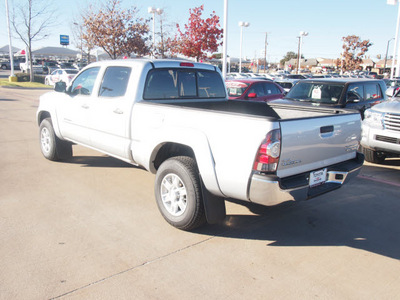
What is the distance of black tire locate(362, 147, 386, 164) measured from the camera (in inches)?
292

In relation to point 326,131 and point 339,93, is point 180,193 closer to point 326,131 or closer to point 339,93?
point 326,131

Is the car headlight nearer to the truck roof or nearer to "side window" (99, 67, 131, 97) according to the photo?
the truck roof

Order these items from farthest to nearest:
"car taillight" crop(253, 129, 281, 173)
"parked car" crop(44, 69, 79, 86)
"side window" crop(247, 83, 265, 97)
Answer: "parked car" crop(44, 69, 79, 86)
"side window" crop(247, 83, 265, 97)
"car taillight" crop(253, 129, 281, 173)

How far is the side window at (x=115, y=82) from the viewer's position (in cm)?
489

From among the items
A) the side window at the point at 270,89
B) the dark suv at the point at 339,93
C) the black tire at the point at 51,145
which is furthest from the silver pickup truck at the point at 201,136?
the side window at the point at 270,89

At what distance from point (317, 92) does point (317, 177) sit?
5696 millimetres

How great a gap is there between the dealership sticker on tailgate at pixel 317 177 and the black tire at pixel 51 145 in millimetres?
4736

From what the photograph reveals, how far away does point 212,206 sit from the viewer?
3.79 m

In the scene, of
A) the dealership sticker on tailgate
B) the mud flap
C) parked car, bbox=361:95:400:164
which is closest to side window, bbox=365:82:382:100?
Answer: parked car, bbox=361:95:400:164

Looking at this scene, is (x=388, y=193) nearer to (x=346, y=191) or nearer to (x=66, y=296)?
(x=346, y=191)

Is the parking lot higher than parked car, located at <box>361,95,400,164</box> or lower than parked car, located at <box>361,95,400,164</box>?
lower

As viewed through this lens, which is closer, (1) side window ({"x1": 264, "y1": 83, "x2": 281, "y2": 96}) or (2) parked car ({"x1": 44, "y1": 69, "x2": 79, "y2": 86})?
(1) side window ({"x1": 264, "y1": 83, "x2": 281, "y2": 96})

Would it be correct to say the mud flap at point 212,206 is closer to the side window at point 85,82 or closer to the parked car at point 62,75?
the side window at point 85,82

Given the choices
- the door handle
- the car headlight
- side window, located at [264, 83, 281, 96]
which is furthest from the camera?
side window, located at [264, 83, 281, 96]
